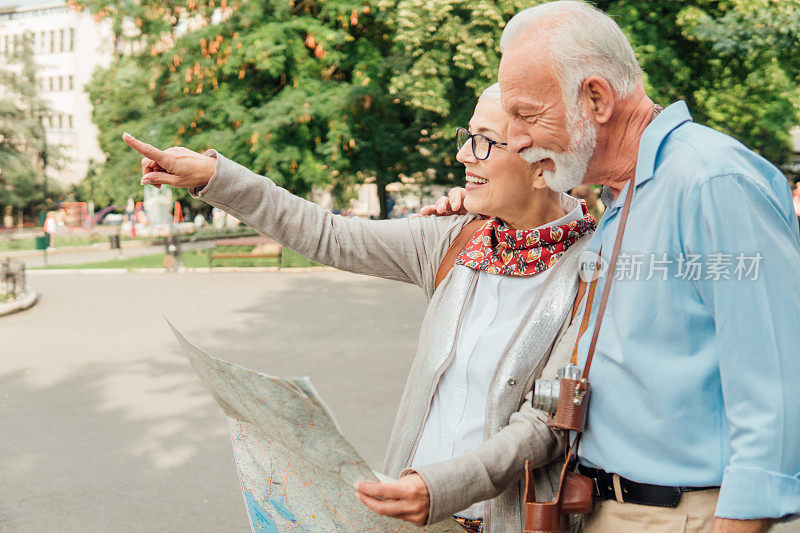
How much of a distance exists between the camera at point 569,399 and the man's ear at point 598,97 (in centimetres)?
51

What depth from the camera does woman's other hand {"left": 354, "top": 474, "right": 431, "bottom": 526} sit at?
153 centimetres

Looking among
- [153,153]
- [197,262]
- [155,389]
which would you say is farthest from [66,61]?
[153,153]

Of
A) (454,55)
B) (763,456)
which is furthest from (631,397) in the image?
(454,55)

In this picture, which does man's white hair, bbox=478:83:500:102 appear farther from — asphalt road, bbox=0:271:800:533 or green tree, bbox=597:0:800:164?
green tree, bbox=597:0:800:164

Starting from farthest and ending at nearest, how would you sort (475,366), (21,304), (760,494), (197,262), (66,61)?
(66,61)
(197,262)
(21,304)
(475,366)
(760,494)

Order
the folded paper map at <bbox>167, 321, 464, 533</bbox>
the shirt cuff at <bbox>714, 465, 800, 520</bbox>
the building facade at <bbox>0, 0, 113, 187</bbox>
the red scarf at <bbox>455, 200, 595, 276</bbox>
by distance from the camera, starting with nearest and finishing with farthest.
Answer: the shirt cuff at <bbox>714, 465, 800, 520</bbox>, the folded paper map at <bbox>167, 321, 464, 533</bbox>, the red scarf at <bbox>455, 200, 595, 276</bbox>, the building facade at <bbox>0, 0, 113, 187</bbox>

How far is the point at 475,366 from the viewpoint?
1906 millimetres

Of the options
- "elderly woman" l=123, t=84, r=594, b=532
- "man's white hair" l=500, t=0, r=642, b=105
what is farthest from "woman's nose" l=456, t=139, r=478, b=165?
"man's white hair" l=500, t=0, r=642, b=105

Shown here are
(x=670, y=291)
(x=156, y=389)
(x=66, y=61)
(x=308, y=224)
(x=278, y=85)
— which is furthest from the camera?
(x=66, y=61)

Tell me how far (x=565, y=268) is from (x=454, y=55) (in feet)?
43.1

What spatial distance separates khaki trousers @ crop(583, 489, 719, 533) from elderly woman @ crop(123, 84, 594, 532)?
20 cm

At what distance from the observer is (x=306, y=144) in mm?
17062

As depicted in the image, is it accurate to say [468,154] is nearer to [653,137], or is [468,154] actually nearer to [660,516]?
[653,137]

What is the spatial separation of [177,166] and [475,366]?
36.3 inches
